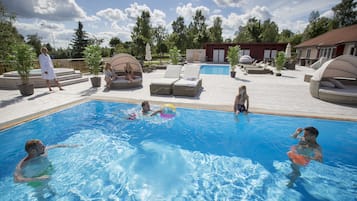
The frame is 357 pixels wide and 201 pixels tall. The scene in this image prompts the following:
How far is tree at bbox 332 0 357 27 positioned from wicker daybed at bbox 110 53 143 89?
4158 centimetres

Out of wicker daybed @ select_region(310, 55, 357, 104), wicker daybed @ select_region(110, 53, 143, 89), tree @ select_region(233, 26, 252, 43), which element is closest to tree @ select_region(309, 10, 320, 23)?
tree @ select_region(233, 26, 252, 43)

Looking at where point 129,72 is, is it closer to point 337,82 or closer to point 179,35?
point 337,82

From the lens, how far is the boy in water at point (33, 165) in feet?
8.65

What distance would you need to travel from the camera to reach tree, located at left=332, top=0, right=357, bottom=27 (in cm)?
3195

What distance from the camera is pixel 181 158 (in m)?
3.85

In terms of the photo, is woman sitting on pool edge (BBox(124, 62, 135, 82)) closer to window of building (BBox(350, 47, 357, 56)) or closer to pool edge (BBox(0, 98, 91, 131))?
pool edge (BBox(0, 98, 91, 131))

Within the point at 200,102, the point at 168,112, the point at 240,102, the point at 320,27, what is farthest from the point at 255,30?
the point at 168,112

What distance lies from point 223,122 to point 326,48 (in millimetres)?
21858

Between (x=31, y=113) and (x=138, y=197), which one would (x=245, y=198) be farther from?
(x=31, y=113)

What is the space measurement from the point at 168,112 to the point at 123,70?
5.80 m

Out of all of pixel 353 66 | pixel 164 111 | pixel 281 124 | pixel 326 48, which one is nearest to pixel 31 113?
pixel 164 111

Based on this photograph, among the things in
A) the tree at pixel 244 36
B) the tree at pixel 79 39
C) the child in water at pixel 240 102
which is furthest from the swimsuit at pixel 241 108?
the tree at pixel 79 39

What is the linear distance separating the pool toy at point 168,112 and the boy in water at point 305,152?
3220 millimetres

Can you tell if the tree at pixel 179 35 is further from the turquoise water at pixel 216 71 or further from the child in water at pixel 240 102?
the child in water at pixel 240 102
